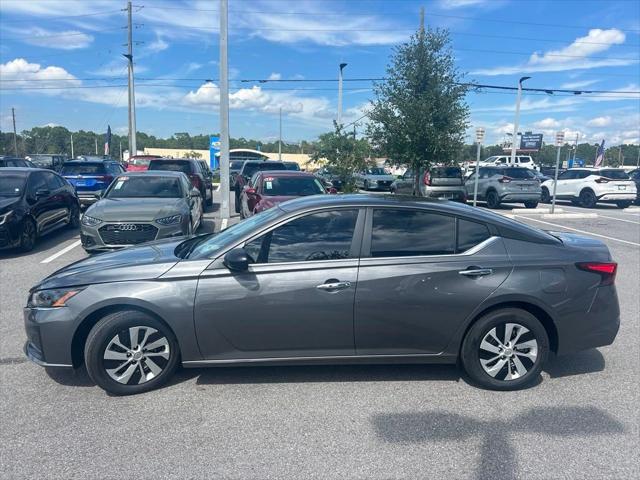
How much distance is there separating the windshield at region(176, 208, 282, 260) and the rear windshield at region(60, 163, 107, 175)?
12097 mm

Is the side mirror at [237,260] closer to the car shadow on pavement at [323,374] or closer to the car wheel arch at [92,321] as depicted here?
the car wheel arch at [92,321]

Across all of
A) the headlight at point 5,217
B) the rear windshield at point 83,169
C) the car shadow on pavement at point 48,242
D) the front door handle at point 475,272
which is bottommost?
the car shadow on pavement at point 48,242

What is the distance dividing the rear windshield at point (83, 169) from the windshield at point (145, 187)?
5.96 meters

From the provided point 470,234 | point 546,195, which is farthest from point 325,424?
point 546,195

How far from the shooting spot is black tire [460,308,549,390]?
4.05 meters

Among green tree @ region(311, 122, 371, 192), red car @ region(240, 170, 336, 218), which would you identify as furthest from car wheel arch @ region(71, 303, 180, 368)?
green tree @ region(311, 122, 371, 192)

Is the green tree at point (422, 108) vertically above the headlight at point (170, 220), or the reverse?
the green tree at point (422, 108)

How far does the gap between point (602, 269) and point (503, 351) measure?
1.11m

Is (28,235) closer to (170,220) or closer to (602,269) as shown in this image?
(170,220)

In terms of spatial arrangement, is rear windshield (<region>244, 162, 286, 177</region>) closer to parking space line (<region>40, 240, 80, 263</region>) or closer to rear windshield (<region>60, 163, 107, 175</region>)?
rear windshield (<region>60, 163, 107, 175</region>)

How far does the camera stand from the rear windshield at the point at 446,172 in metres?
19.0

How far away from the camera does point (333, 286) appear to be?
3.85 meters

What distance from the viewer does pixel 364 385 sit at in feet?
13.6

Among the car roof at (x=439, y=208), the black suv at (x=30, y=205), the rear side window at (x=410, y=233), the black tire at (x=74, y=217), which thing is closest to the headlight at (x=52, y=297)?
the car roof at (x=439, y=208)
